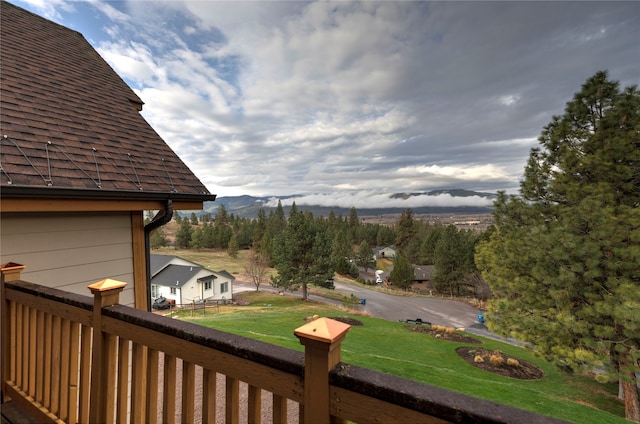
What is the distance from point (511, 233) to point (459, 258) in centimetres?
2718

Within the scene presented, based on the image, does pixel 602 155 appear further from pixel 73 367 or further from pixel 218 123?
pixel 218 123

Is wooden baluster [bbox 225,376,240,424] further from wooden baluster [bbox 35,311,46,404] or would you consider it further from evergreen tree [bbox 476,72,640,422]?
evergreen tree [bbox 476,72,640,422]

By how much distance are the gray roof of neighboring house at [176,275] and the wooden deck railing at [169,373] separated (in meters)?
25.3

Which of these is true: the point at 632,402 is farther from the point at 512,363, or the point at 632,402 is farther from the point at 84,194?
the point at 84,194

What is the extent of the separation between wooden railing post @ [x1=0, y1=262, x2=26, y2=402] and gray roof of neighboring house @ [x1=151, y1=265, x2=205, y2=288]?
81.8 ft

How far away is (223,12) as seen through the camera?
6.83 metres

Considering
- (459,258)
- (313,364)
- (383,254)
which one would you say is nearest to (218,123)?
(313,364)

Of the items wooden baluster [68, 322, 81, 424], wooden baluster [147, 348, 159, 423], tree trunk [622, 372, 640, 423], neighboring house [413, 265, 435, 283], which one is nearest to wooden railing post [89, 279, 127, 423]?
wooden baluster [68, 322, 81, 424]

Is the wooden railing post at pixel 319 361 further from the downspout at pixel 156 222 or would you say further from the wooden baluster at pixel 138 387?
the downspout at pixel 156 222

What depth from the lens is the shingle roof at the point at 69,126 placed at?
8.61 feet

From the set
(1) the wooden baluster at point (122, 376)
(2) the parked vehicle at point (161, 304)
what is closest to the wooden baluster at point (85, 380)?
(1) the wooden baluster at point (122, 376)

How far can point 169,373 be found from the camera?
1.47 metres

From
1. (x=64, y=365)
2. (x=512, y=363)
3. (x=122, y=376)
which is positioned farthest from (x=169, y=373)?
(x=512, y=363)

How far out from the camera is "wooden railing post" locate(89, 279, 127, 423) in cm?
172
